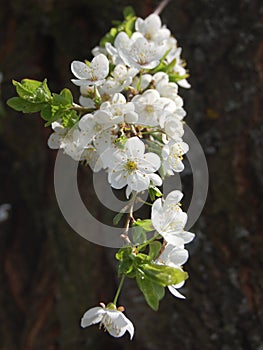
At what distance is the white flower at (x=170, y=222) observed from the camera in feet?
3.08

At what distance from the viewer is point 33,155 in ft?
7.47

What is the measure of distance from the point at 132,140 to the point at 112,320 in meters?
0.31

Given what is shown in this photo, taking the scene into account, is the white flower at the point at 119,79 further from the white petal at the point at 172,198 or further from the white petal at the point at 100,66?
the white petal at the point at 172,198

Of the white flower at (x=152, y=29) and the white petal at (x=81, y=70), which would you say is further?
the white flower at (x=152, y=29)

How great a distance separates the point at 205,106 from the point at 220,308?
632 millimetres

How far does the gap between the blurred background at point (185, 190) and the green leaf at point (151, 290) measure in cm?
80

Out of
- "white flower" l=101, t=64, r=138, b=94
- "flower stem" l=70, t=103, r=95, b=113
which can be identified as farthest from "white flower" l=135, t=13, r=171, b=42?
"flower stem" l=70, t=103, r=95, b=113

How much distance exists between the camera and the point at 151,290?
0.90m

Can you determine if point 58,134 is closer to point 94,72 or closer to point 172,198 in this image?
point 94,72

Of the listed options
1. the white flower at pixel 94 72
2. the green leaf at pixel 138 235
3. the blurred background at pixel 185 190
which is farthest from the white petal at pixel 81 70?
the blurred background at pixel 185 190

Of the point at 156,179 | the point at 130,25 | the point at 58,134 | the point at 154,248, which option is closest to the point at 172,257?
the point at 154,248

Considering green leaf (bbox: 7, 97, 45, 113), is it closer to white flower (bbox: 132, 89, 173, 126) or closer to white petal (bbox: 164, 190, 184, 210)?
white flower (bbox: 132, 89, 173, 126)

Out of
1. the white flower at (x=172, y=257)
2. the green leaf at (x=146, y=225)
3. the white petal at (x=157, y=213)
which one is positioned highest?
the white petal at (x=157, y=213)

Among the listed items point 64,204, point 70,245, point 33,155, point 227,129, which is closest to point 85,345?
point 70,245
